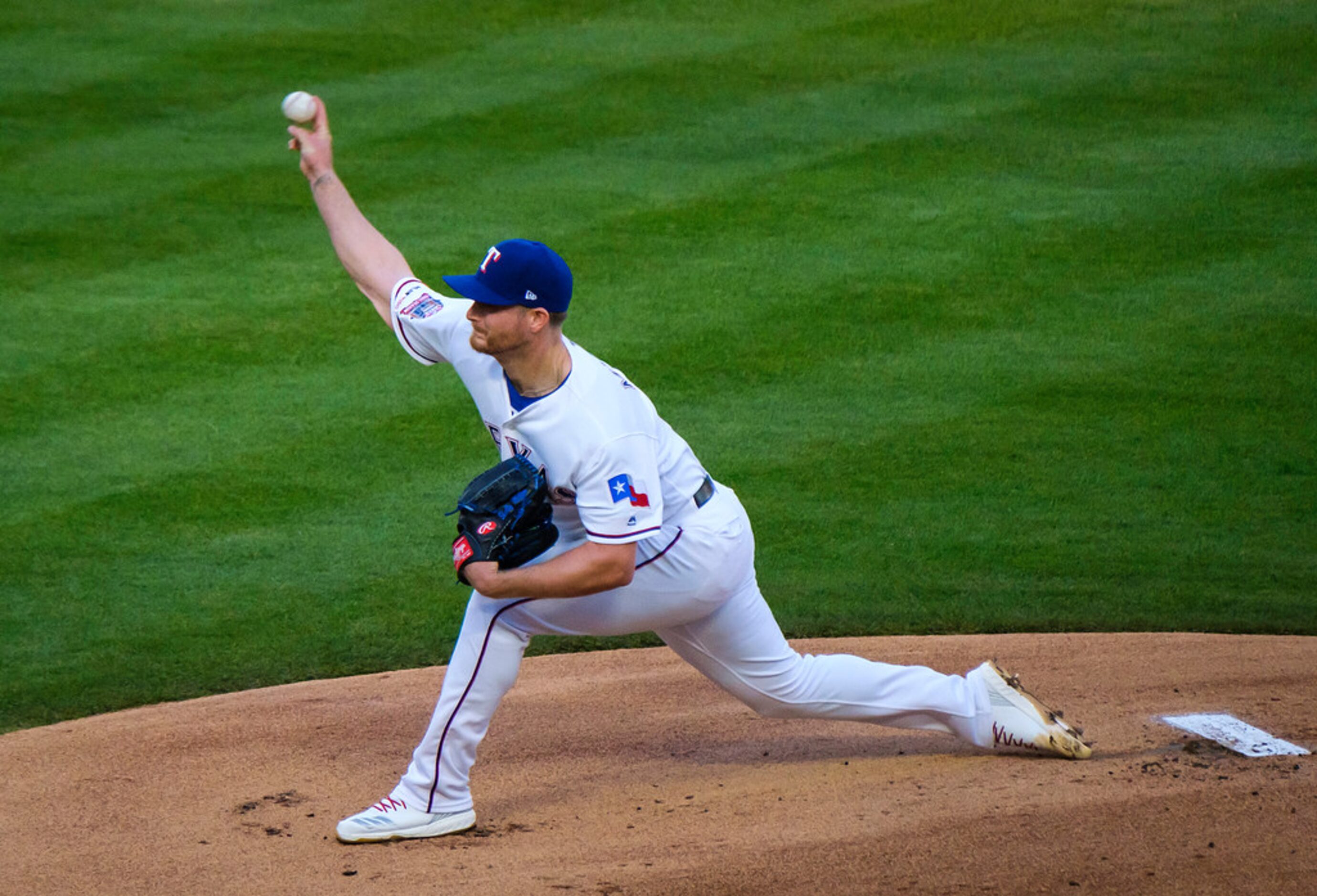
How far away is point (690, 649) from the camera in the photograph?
4.25m

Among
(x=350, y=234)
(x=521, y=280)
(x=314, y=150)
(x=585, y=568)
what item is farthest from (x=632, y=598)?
(x=314, y=150)

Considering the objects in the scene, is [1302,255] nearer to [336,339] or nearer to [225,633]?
[336,339]

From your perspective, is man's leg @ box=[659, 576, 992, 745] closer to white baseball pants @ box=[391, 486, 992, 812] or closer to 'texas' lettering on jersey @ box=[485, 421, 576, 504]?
white baseball pants @ box=[391, 486, 992, 812]

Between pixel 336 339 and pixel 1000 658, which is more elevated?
pixel 336 339

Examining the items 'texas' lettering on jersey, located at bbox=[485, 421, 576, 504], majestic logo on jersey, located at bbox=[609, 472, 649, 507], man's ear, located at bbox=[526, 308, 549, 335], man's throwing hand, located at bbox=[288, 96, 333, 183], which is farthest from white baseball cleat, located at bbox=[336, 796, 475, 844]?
man's throwing hand, located at bbox=[288, 96, 333, 183]

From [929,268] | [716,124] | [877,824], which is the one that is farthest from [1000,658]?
[716,124]

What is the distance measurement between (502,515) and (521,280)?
1.92 ft

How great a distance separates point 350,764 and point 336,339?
3701mm

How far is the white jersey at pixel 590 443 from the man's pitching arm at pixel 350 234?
0.32 m

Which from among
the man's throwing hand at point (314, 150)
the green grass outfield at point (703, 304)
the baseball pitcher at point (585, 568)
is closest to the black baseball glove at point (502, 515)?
the baseball pitcher at point (585, 568)

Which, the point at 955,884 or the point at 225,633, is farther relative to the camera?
the point at 225,633

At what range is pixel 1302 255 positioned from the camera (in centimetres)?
871

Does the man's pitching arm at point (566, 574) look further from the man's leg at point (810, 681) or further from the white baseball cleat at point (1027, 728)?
the white baseball cleat at point (1027, 728)

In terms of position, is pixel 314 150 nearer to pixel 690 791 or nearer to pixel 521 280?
pixel 521 280
